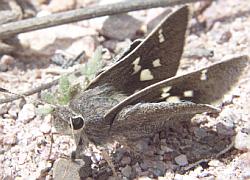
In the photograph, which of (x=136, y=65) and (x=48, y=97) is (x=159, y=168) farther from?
(x=48, y=97)

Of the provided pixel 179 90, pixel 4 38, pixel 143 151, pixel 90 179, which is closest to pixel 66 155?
pixel 90 179

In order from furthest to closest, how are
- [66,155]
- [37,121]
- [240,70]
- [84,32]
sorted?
[84,32], [37,121], [66,155], [240,70]

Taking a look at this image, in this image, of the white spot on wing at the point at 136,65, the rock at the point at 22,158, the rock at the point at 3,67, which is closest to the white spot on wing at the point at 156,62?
the white spot on wing at the point at 136,65

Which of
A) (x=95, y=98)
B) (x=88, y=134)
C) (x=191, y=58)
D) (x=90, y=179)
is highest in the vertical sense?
(x=191, y=58)

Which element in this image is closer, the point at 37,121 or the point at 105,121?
the point at 105,121

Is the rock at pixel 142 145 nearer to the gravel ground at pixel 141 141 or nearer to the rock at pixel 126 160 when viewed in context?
the gravel ground at pixel 141 141

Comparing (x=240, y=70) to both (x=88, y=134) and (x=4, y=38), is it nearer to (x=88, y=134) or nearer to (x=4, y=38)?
(x=88, y=134)
